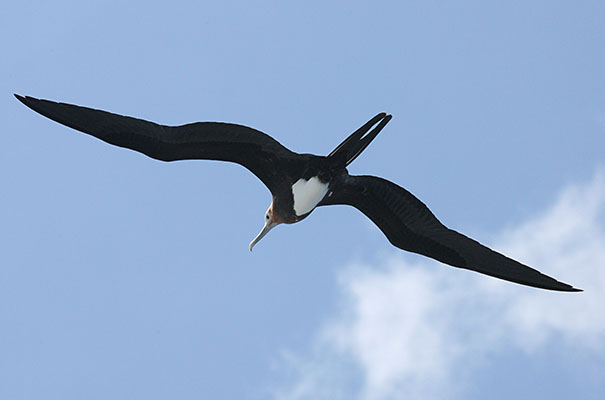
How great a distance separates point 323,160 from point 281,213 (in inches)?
39.6

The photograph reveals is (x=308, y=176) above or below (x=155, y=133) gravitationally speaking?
above

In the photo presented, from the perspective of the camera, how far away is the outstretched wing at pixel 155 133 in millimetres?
11398

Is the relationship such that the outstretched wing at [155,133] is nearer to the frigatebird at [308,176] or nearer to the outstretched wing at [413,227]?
the frigatebird at [308,176]

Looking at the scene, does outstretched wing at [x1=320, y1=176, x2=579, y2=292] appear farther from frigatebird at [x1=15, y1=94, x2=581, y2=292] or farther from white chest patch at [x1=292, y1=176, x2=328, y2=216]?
white chest patch at [x1=292, y1=176, x2=328, y2=216]

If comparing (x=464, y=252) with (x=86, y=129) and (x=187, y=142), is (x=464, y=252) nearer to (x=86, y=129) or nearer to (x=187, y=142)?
(x=187, y=142)

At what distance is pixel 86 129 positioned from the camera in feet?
37.6

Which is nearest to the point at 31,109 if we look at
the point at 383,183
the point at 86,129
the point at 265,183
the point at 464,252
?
the point at 86,129

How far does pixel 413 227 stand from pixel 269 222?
6.39 ft

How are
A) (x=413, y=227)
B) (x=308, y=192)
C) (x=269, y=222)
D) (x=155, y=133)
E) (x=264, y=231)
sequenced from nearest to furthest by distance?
(x=155, y=133) → (x=413, y=227) → (x=308, y=192) → (x=269, y=222) → (x=264, y=231)

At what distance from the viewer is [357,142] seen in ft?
38.7

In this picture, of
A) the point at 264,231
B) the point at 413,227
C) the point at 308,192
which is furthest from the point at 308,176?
the point at 413,227

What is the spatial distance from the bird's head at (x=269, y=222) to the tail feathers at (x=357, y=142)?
1255 mm

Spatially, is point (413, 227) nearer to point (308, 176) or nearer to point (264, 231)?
point (308, 176)

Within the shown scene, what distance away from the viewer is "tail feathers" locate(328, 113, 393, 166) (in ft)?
38.0
